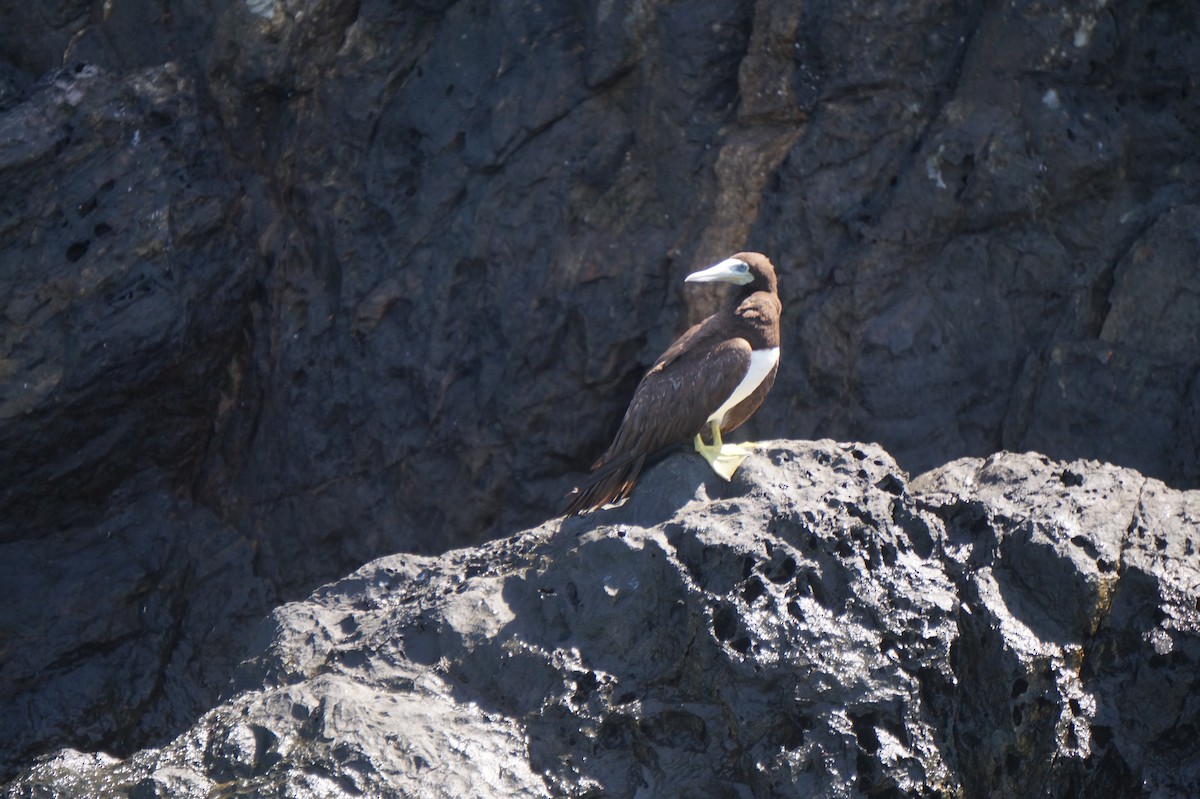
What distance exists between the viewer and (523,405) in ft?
29.4

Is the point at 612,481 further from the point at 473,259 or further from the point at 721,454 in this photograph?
the point at 473,259

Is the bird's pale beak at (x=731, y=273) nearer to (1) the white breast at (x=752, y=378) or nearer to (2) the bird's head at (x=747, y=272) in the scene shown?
(2) the bird's head at (x=747, y=272)

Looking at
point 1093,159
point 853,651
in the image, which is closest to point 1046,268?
point 1093,159

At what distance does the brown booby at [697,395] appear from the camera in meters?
5.94

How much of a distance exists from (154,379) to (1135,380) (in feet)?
20.0

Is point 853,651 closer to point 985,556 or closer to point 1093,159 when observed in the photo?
point 985,556

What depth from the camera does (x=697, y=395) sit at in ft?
19.6

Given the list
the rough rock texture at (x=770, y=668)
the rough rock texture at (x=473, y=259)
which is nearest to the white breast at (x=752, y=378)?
the rough rock texture at (x=770, y=668)

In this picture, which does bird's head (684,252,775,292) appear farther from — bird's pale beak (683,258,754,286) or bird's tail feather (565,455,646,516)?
bird's tail feather (565,455,646,516)

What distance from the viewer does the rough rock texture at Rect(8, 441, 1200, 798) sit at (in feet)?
14.9

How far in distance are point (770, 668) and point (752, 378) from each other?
6.18ft

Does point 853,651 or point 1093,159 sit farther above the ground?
point 853,651

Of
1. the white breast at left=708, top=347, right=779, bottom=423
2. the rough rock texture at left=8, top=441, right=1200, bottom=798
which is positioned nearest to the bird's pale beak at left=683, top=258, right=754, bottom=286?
the white breast at left=708, top=347, right=779, bottom=423

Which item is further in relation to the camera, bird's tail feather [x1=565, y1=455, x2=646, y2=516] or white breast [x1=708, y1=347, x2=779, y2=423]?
white breast [x1=708, y1=347, x2=779, y2=423]
